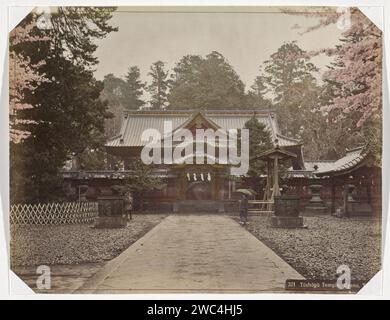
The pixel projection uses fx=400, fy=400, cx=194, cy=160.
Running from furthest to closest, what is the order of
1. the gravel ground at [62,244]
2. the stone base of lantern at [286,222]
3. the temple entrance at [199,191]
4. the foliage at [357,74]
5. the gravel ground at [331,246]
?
the temple entrance at [199,191], the stone base of lantern at [286,222], the foliage at [357,74], the gravel ground at [62,244], the gravel ground at [331,246]

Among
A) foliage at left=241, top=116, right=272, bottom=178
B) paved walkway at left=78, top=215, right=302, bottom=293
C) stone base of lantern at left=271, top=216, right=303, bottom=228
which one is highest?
foliage at left=241, top=116, right=272, bottom=178

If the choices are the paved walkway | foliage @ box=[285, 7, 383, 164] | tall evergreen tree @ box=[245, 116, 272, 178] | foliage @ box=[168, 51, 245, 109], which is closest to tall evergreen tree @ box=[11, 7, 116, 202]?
foliage @ box=[168, 51, 245, 109]

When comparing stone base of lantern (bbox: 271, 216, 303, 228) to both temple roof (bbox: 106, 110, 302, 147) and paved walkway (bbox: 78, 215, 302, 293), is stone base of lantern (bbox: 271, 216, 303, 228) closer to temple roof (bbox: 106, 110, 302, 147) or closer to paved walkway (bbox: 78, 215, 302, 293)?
paved walkway (bbox: 78, 215, 302, 293)

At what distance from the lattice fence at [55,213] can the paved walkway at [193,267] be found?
122 centimetres

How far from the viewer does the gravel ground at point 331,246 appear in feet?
22.6

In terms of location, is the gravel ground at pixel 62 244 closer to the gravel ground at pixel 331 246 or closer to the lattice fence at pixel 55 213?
the lattice fence at pixel 55 213

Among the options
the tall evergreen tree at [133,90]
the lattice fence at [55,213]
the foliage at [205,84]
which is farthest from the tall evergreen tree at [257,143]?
the lattice fence at [55,213]

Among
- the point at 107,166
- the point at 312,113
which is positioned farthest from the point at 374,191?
the point at 107,166

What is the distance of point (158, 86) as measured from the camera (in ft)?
26.2

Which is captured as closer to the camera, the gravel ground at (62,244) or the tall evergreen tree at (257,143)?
the gravel ground at (62,244)

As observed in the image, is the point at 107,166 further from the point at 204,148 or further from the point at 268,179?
the point at 268,179

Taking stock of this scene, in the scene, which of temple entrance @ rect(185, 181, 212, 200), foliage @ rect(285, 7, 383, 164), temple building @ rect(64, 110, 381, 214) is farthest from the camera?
temple entrance @ rect(185, 181, 212, 200)

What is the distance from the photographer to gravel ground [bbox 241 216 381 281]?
22.6ft

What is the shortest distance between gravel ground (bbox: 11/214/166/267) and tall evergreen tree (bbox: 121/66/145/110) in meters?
2.59
